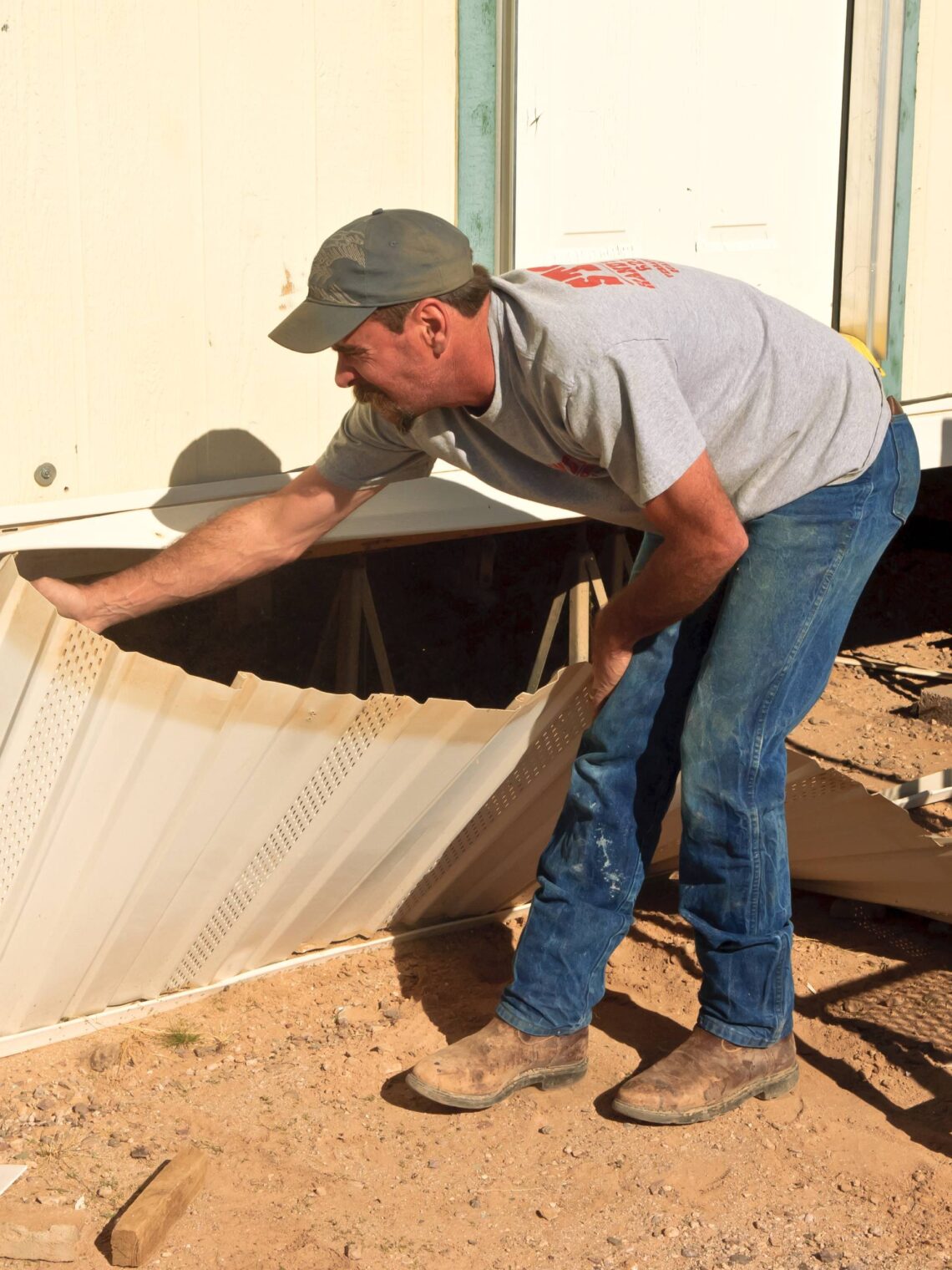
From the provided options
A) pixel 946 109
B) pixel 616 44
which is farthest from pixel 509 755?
pixel 946 109

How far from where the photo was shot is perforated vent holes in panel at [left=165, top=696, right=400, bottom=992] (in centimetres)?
292

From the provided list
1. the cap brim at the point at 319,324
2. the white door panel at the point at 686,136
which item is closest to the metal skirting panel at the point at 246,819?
the cap brim at the point at 319,324

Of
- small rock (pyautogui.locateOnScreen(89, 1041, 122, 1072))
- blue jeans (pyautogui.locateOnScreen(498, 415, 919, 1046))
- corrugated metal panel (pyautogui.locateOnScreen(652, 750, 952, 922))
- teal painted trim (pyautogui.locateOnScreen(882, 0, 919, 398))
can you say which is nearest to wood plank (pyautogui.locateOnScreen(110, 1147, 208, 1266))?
small rock (pyautogui.locateOnScreen(89, 1041, 122, 1072))

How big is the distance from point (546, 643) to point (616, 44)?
175 centimetres

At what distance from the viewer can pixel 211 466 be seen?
11.3 ft

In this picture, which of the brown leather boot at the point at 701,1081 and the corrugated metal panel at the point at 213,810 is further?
the brown leather boot at the point at 701,1081

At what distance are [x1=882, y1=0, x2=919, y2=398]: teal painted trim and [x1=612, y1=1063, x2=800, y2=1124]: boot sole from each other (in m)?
2.58

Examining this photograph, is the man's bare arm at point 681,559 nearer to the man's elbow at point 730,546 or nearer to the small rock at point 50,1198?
the man's elbow at point 730,546

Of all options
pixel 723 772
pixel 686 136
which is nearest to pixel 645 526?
pixel 723 772

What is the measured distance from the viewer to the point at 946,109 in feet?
15.6

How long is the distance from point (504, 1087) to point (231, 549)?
1.23 metres

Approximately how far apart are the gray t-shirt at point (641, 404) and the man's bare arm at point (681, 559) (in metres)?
0.05

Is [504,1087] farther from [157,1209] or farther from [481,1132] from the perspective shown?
[157,1209]

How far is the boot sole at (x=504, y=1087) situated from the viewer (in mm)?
2842
